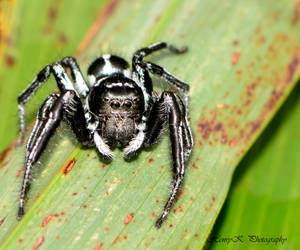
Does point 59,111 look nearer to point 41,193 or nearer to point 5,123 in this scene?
point 41,193

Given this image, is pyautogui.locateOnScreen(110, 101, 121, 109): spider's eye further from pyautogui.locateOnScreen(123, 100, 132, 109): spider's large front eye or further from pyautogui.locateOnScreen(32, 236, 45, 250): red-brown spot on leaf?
pyautogui.locateOnScreen(32, 236, 45, 250): red-brown spot on leaf

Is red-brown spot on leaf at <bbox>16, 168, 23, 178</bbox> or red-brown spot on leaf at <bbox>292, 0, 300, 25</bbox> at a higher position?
red-brown spot on leaf at <bbox>16, 168, 23, 178</bbox>

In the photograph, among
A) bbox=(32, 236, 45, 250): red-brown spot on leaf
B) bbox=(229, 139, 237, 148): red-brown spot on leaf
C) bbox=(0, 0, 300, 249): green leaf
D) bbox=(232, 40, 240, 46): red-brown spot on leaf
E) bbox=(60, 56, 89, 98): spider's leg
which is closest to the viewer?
bbox=(32, 236, 45, 250): red-brown spot on leaf

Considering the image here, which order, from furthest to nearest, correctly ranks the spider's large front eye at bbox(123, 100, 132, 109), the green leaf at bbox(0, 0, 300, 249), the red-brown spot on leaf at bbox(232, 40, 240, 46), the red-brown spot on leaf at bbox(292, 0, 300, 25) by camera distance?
the red-brown spot on leaf at bbox(292, 0, 300, 25), the red-brown spot on leaf at bbox(232, 40, 240, 46), the spider's large front eye at bbox(123, 100, 132, 109), the green leaf at bbox(0, 0, 300, 249)

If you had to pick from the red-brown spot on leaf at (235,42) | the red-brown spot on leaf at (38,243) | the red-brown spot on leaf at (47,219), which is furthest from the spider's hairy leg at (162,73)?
the red-brown spot on leaf at (38,243)

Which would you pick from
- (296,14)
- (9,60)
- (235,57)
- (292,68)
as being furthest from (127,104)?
(296,14)

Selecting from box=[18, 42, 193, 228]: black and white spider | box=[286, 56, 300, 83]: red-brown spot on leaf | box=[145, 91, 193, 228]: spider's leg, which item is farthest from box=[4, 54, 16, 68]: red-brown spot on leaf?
box=[286, 56, 300, 83]: red-brown spot on leaf

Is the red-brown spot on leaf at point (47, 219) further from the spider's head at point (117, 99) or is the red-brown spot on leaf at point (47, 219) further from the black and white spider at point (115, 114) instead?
the spider's head at point (117, 99)
